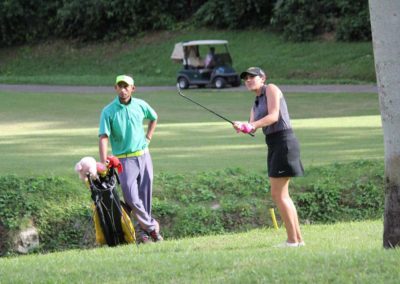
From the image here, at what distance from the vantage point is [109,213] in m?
10.4

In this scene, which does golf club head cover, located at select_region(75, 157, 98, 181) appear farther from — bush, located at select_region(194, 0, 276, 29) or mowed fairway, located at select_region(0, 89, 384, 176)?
bush, located at select_region(194, 0, 276, 29)

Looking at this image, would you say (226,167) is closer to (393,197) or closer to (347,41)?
(393,197)

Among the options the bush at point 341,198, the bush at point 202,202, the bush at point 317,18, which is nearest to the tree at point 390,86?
the bush at point 202,202

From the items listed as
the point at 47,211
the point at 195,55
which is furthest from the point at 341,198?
the point at 195,55

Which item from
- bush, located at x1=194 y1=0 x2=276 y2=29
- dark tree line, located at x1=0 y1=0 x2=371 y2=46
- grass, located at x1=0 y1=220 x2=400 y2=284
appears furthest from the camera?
bush, located at x1=194 y1=0 x2=276 y2=29

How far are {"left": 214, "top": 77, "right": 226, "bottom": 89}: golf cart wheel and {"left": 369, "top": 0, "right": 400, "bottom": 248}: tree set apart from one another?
103ft

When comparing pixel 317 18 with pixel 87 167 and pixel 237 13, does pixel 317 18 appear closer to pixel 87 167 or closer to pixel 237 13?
pixel 237 13

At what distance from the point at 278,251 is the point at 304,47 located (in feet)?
128

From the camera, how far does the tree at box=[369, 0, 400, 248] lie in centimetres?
753

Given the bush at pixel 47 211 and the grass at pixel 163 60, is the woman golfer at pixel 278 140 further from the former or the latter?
Answer: the grass at pixel 163 60

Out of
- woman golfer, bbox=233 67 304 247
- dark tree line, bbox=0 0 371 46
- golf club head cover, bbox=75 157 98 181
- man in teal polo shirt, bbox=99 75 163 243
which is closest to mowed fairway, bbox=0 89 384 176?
man in teal polo shirt, bbox=99 75 163 243

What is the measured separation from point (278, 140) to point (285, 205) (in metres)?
0.67

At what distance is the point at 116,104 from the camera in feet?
35.4

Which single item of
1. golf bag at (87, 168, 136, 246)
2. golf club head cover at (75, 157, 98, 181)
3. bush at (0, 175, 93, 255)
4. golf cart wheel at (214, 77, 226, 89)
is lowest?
golf cart wheel at (214, 77, 226, 89)
